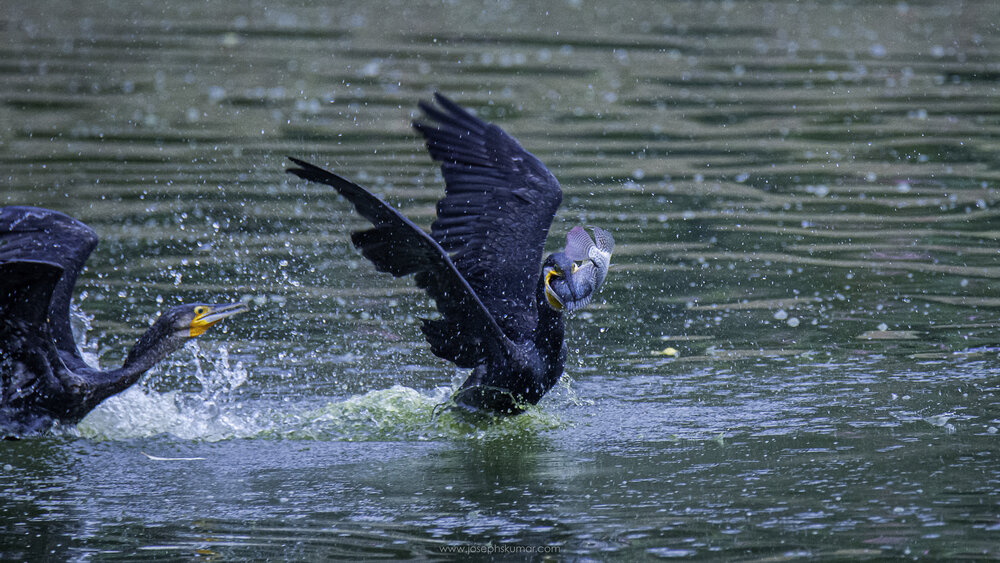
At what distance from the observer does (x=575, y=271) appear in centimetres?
677

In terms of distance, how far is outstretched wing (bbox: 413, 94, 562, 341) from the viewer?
732 cm

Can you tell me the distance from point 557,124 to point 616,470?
8.44 metres

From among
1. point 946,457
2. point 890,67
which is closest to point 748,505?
point 946,457

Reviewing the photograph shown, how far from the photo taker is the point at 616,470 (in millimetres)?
6125

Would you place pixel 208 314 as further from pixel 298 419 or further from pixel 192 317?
pixel 298 419

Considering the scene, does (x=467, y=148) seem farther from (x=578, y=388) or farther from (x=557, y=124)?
(x=557, y=124)

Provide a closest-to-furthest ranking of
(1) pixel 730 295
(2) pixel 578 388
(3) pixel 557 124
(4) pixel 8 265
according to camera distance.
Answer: (4) pixel 8 265
(2) pixel 578 388
(1) pixel 730 295
(3) pixel 557 124

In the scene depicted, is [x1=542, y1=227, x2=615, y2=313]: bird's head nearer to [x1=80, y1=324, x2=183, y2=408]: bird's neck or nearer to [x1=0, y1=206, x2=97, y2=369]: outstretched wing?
[x1=80, y1=324, x2=183, y2=408]: bird's neck

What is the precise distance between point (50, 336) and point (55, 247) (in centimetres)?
64

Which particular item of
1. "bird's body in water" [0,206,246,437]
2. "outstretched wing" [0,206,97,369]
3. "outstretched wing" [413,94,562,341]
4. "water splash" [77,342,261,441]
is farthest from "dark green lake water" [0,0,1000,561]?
"outstretched wing" [413,94,562,341]

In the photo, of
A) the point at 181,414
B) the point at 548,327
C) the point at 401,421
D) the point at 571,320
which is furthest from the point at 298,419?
the point at 571,320

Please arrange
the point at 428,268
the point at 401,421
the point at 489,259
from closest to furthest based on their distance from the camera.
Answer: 1. the point at 428,268
2. the point at 401,421
3. the point at 489,259

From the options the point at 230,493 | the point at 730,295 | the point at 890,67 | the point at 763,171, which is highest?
the point at 890,67

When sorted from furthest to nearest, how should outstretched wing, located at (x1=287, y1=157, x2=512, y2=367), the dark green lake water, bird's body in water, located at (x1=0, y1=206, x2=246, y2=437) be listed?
bird's body in water, located at (x1=0, y1=206, x2=246, y2=437)
outstretched wing, located at (x1=287, y1=157, x2=512, y2=367)
the dark green lake water
